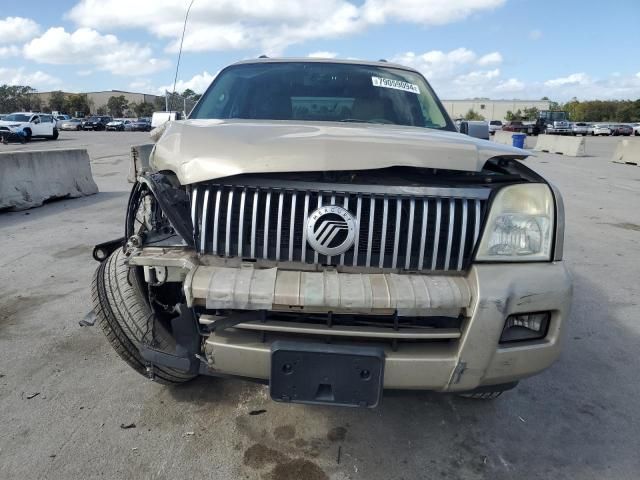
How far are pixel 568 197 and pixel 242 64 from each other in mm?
9036

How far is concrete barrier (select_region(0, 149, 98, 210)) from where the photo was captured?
780 cm

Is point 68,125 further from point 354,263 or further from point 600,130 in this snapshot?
point 600,130

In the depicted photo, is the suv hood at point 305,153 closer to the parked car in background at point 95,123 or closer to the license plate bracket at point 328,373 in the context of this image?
the license plate bracket at point 328,373

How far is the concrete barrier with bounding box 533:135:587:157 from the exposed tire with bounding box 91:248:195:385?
81.7ft

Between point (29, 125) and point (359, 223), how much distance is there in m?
31.8

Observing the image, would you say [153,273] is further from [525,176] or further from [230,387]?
[525,176]

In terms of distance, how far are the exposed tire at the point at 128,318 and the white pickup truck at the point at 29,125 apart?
29311 millimetres

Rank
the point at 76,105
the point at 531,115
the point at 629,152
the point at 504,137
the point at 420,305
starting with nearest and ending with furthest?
the point at 420,305, the point at 629,152, the point at 504,137, the point at 531,115, the point at 76,105

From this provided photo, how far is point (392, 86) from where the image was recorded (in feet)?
12.0

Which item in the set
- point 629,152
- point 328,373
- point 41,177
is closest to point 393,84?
point 328,373

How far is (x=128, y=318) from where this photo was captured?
2408 millimetres

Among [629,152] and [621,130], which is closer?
[629,152]

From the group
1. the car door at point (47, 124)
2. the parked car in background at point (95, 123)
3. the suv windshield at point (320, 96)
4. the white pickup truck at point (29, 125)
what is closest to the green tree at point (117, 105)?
the parked car in background at point (95, 123)

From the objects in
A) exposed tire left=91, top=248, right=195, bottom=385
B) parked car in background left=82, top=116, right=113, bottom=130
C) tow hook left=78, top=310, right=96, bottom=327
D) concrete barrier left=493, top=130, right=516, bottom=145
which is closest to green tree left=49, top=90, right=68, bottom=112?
parked car in background left=82, top=116, right=113, bottom=130
